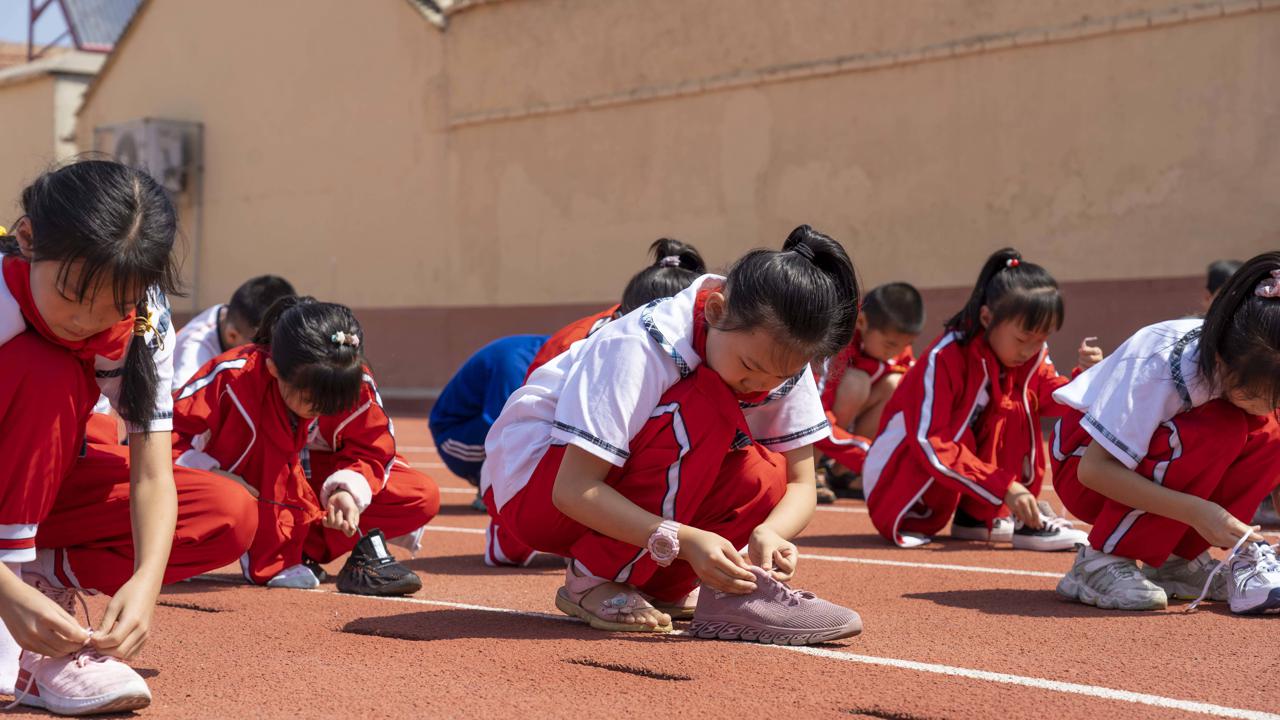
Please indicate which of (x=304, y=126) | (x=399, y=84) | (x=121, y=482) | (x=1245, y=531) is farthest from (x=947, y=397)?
(x=304, y=126)

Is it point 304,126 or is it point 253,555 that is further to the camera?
point 304,126

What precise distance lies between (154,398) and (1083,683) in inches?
75.8

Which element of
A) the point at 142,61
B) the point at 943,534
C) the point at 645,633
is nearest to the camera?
the point at 645,633

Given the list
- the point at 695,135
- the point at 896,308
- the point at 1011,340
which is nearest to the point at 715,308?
the point at 1011,340

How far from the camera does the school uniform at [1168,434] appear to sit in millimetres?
3654

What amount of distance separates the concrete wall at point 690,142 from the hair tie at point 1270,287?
22.6 feet

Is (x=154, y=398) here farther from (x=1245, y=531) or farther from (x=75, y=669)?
(x=1245, y=531)

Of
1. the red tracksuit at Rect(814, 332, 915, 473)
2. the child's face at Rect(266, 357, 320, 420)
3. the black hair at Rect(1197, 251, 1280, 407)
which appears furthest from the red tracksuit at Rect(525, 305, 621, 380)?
the red tracksuit at Rect(814, 332, 915, 473)

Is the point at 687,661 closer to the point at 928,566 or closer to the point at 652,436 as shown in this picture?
the point at 652,436

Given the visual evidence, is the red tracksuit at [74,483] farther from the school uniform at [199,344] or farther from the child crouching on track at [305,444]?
the school uniform at [199,344]

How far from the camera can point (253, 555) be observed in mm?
4277

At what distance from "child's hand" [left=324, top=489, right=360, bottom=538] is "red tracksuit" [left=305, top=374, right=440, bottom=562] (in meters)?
0.19

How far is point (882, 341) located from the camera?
23.2ft

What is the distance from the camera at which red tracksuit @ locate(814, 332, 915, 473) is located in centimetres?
659
